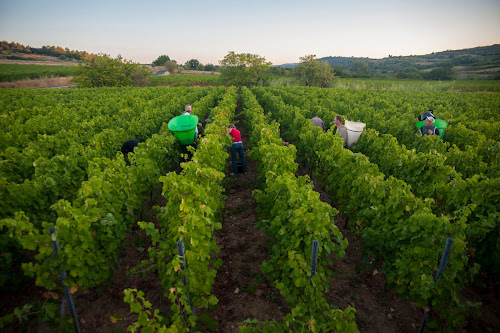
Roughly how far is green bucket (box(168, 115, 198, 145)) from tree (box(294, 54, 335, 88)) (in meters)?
39.7

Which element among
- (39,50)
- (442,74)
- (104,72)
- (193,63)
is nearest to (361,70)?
(442,74)

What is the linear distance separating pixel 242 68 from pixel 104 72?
2372 cm

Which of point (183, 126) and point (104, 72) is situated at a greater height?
point (104, 72)

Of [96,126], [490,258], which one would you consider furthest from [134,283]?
[96,126]

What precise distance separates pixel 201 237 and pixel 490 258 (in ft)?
14.1

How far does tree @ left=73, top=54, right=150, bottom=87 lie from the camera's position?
128 ft

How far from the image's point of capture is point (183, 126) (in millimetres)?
7965

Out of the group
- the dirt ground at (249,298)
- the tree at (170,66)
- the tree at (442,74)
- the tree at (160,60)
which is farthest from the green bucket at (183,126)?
the tree at (160,60)

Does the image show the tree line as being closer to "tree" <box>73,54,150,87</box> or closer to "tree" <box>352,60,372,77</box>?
"tree" <box>73,54,150,87</box>

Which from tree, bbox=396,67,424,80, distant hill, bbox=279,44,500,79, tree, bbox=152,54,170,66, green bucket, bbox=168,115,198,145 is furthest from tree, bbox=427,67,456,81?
tree, bbox=152,54,170,66

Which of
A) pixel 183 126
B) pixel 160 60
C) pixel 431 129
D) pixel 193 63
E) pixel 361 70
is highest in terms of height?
pixel 160 60

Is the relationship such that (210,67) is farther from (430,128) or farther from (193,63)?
(430,128)

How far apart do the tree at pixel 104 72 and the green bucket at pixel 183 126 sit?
38853 millimetres

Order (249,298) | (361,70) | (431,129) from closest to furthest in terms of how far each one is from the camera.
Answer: (249,298)
(431,129)
(361,70)
